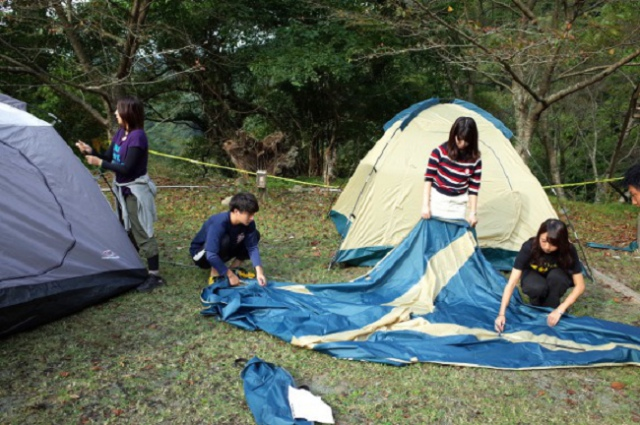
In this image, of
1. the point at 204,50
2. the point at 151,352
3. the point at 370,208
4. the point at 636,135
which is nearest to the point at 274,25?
the point at 204,50

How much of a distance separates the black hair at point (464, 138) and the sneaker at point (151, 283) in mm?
2643

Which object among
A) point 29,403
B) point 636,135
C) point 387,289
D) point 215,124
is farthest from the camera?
point 636,135

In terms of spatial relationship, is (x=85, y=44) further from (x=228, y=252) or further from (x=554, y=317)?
(x=554, y=317)

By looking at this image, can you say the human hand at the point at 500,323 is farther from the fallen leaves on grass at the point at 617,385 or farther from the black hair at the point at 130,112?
the black hair at the point at 130,112

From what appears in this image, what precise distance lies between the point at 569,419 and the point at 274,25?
846 cm

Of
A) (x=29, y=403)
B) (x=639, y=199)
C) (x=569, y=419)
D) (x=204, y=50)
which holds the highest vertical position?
(x=204, y=50)

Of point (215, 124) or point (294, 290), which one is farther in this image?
point (215, 124)

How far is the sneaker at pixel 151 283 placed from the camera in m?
4.32

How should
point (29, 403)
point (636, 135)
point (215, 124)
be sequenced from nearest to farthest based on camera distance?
1. point (29, 403)
2. point (215, 124)
3. point (636, 135)

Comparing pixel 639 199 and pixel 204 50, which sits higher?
pixel 204 50

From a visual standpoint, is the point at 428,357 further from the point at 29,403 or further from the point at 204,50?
the point at 204,50

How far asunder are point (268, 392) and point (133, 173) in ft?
7.31

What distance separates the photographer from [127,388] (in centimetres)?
295

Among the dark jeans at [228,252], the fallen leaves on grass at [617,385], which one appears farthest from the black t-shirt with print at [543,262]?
the dark jeans at [228,252]
